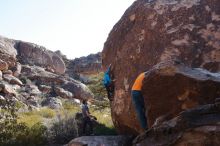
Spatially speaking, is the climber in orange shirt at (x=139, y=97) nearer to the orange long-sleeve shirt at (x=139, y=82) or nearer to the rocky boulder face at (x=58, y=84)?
the orange long-sleeve shirt at (x=139, y=82)

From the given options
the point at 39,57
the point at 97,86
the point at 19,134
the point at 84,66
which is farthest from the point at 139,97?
the point at 84,66

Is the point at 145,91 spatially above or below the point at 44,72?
below

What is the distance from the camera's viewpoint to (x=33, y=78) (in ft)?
98.4

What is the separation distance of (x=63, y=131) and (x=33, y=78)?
17327 millimetres

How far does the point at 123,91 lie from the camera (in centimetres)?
1052

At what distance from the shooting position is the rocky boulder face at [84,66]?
38.5 metres

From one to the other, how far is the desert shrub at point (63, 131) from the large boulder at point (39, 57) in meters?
19.9

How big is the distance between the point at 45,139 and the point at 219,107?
868 centimetres

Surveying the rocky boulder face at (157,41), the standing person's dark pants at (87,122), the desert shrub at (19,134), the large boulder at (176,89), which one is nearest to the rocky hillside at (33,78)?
the desert shrub at (19,134)

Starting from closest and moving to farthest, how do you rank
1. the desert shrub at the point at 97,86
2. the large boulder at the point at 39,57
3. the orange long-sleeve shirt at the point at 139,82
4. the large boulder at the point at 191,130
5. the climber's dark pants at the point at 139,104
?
the large boulder at the point at 191,130
the orange long-sleeve shirt at the point at 139,82
the climber's dark pants at the point at 139,104
the desert shrub at the point at 97,86
the large boulder at the point at 39,57

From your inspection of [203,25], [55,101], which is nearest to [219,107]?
[203,25]

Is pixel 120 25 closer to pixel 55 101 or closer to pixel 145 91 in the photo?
pixel 145 91

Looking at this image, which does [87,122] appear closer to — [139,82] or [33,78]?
[139,82]

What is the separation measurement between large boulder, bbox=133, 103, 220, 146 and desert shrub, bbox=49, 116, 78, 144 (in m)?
7.93
